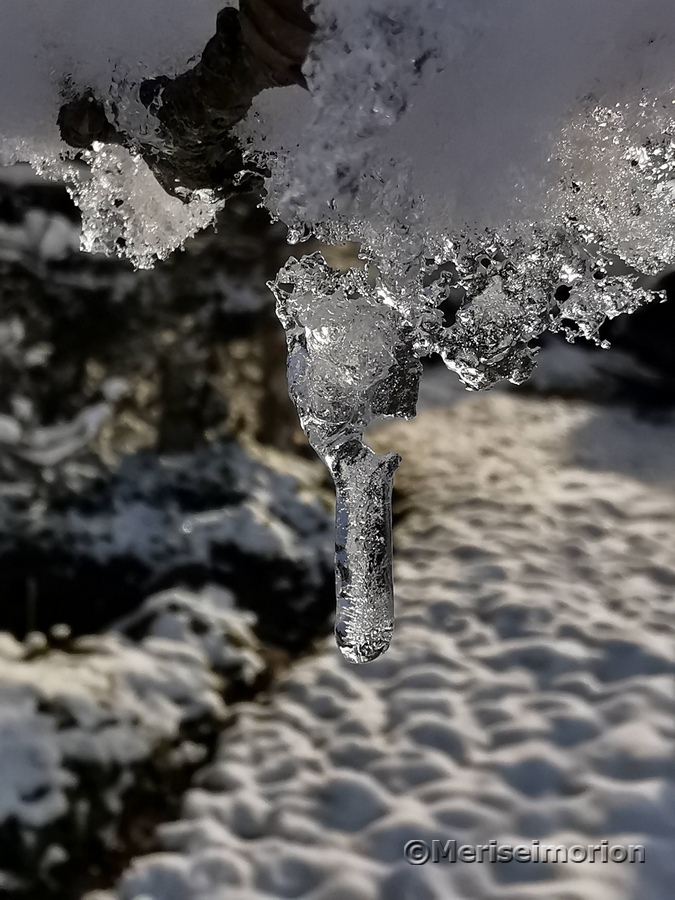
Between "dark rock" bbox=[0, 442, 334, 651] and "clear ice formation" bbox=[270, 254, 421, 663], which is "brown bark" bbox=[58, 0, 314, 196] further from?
"dark rock" bbox=[0, 442, 334, 651]

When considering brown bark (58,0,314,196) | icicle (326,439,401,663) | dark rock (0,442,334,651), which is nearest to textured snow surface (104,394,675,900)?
dark rock (0,442,334,651)

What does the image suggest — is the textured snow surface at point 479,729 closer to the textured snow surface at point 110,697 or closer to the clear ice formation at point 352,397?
the textured snow surface at point 110,697

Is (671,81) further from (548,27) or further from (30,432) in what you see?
(30,432)

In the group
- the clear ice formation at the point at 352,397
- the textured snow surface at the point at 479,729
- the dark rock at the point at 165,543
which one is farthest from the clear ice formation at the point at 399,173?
the dark rock at the point at 165,543

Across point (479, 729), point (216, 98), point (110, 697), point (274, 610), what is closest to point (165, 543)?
point (274, 610)

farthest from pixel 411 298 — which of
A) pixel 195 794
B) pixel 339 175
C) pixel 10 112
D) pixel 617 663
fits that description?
pixel 617 663

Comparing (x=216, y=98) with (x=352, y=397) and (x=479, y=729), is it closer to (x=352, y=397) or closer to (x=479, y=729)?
(x=352, y=397)
